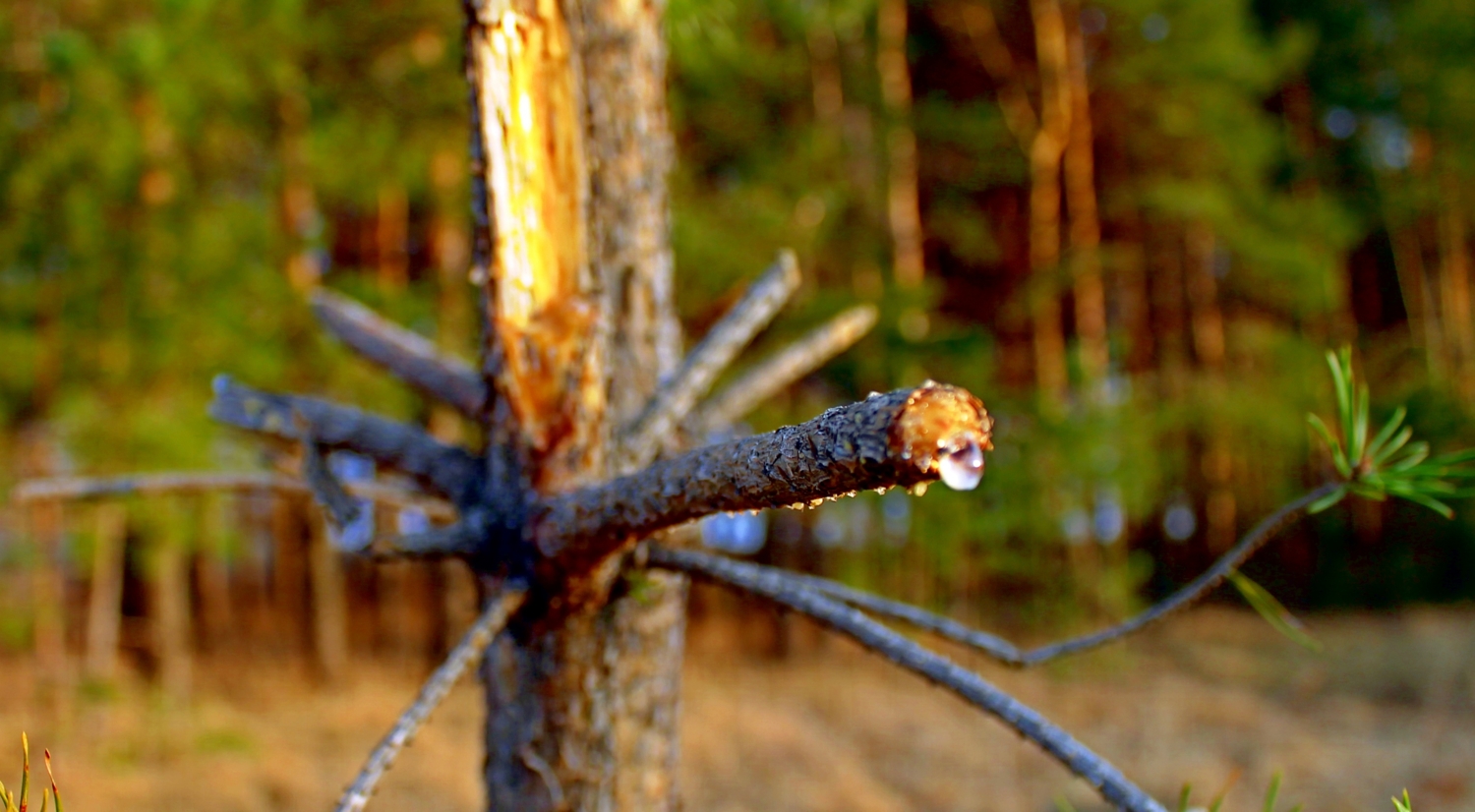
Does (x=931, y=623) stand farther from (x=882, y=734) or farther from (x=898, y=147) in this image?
(x=898, y=147)

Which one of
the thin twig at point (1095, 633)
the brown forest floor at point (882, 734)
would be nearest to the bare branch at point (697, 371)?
the thin twig at point (1095, 633)

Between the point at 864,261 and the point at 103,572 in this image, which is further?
the point at 864,261

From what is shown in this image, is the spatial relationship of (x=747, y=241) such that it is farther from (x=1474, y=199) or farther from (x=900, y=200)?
(x=1474, y=199)

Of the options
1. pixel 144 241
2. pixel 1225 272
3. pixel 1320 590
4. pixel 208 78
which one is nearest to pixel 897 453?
pixel 208 78

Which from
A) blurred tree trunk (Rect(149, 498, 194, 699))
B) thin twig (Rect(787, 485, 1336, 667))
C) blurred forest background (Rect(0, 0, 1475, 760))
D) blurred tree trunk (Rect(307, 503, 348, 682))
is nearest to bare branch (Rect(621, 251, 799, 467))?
thin twig (Rect(787, 485, 1336, 667))

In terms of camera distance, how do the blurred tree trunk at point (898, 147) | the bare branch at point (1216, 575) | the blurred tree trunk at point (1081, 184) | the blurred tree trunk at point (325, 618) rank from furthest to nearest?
the blurred tree trunk at point (1081, 184) < the blurred tree trunk at point (898, 147) < the blurred tree trunk at point (325, 618) < the bare branch at point (1216, 575)

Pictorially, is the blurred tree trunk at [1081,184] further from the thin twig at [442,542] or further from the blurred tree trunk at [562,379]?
the thin twig at [442,542]

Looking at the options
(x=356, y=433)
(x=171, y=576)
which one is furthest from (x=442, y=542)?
(x=171, y=576)
